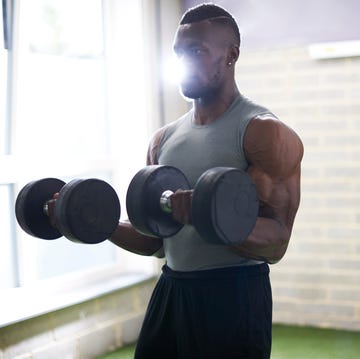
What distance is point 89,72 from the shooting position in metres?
3.23

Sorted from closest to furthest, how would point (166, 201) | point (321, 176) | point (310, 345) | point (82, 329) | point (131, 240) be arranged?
point (166, 201), point (131, 240), point (82, 329), point (310, 345), point (321, 176)

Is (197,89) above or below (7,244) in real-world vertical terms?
above

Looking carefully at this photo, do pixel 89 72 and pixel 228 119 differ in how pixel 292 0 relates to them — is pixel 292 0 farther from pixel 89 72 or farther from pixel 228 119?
pixel 228 119

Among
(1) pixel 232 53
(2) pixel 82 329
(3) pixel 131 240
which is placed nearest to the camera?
(1) pixel 232 53

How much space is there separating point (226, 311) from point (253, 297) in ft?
0.25

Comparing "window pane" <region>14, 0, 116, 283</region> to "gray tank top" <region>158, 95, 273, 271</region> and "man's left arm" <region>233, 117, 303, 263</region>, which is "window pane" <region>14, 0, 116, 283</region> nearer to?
"gray tank top" <region>158, 95, 273, 271</region>

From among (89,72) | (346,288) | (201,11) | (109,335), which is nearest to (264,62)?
(89,72)

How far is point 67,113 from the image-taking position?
10.1ft

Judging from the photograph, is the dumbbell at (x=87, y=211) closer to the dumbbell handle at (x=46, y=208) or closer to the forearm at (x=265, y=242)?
the dumbbell handle at (x=46, y=208)

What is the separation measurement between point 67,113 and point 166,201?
169 cm

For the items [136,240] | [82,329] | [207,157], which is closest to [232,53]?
[207,157]

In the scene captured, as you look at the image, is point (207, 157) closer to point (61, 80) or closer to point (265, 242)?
point (265, 242)

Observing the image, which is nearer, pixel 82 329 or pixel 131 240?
pixel 131 240

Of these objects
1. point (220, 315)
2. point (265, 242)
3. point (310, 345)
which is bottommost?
point (310, 345)
